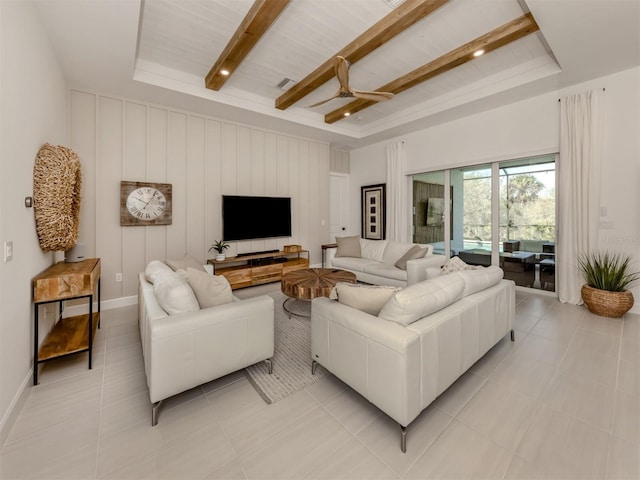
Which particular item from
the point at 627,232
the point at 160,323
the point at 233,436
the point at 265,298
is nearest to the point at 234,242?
the point at 265,298

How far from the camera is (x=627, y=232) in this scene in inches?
134

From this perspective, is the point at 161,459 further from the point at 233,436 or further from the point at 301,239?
the point at 301,239

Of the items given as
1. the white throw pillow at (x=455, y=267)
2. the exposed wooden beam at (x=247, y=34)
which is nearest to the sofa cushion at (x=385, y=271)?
the white throw pillow at (x=455, y=267)

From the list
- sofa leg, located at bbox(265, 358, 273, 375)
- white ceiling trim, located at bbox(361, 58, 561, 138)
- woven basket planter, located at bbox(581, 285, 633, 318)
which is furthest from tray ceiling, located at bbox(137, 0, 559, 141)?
sofa leg, located at bbox(265, 358, 273, 375)

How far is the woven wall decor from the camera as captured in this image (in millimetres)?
2170

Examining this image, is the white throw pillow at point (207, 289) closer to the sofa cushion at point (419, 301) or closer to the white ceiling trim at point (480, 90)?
the sofa cushion at point (419, 301)

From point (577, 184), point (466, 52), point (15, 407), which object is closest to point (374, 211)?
point (577, 184)

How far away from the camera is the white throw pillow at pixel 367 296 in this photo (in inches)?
70.8

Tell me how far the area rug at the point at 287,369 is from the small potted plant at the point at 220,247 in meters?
1.94

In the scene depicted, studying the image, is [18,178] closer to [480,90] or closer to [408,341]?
[408,341]

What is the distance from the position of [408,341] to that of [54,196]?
9.57 ft

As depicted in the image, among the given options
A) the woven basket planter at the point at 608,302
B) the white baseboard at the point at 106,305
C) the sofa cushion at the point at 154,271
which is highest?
the sofa cushion at the point at 154,271

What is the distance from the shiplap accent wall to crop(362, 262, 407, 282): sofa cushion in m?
1.87

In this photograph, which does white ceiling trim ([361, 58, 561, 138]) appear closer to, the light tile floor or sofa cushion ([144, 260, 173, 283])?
the light tile floor
